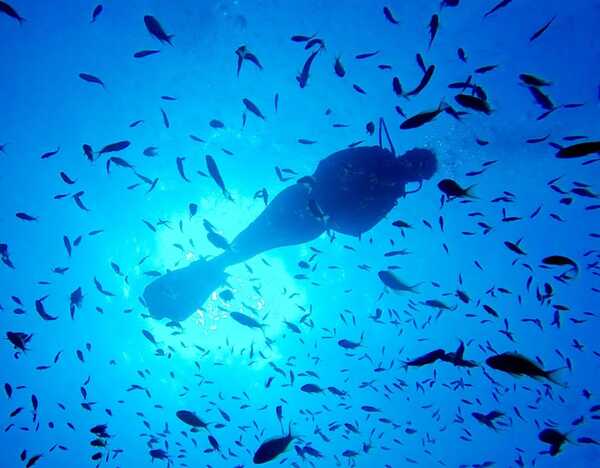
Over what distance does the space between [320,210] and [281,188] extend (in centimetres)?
701

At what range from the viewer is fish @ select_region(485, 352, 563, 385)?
154 inches

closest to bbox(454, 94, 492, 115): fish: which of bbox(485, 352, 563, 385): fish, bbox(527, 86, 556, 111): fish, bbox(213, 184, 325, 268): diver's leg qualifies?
bbox(527, 86, 556, 111): fish

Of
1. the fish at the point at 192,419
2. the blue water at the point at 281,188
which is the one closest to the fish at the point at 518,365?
the blue water at the point at 281,188

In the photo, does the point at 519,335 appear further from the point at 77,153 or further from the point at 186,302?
the point at 77,153

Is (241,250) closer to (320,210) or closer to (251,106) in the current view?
(320,210)

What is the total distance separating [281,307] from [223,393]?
1281cm

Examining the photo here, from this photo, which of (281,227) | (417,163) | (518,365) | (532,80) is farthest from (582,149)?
(281,227)

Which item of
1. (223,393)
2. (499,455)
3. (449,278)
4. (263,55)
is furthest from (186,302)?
(499,455)

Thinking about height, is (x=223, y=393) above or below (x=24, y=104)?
below

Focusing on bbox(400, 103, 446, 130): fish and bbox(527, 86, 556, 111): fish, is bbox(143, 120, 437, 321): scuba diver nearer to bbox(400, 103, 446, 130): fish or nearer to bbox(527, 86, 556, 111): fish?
bbox(527, 86, 556, 111): fish

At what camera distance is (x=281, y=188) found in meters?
16.0

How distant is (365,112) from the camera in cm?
1354

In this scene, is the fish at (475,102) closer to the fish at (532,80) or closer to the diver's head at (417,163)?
the fish at (532,80)

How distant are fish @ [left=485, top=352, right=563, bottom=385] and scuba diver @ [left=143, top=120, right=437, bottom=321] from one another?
448cm
